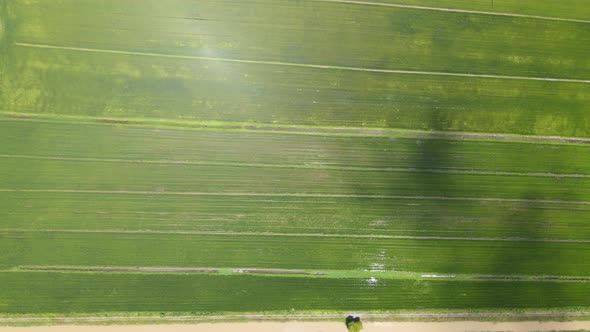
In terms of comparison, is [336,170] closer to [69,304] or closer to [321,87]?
[321,87]

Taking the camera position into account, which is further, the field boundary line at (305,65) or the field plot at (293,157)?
the field boundary line at (305,65)

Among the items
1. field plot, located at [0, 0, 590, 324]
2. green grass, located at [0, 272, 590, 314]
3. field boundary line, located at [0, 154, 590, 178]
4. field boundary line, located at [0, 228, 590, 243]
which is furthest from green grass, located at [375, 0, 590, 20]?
green grass, located at [0, 272, 590, 314]

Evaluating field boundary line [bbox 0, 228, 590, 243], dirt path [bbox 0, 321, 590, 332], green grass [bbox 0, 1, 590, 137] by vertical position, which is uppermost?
green grass [bbox 0, 1, 590, 137]

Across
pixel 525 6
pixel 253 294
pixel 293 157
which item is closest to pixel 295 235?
pixel 253 294

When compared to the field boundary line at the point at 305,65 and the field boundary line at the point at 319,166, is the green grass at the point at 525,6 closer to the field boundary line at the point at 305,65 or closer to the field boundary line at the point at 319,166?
the field boundary line at the point at 305,65

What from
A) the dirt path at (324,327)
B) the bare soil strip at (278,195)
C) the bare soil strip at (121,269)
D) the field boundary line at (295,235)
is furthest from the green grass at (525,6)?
the bare soil strip at (121,269)

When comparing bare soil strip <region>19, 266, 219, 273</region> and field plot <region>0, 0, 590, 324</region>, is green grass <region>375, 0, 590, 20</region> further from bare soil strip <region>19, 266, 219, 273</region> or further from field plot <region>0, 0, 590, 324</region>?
bare soil strip <region>19, 266, 219, 273</region>
